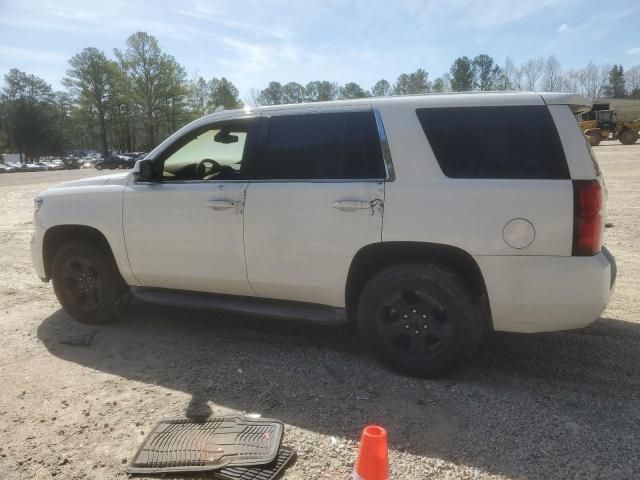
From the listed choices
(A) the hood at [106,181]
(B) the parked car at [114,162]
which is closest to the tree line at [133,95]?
(B) the parked car at [114,162]

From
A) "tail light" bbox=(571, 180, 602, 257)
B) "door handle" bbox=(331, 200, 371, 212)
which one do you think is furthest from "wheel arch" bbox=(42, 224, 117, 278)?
"tail light" bbox=(571, 180, 602, 257)

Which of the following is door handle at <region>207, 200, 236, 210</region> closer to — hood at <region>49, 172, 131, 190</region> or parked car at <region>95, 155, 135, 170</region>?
hood at <region>49, 172, 131, 190</region>

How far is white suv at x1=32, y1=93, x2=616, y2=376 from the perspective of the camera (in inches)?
120

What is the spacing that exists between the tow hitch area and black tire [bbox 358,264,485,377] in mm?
992

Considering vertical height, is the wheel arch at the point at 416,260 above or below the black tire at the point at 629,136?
below

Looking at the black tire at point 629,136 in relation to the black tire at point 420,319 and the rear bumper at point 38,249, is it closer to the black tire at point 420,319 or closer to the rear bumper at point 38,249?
the black tire at point 420,319

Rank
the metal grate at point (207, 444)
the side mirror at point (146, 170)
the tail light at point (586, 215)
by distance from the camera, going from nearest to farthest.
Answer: the metal grate at point (207, 444) < the tail light at point (586, 215) < the side mirror at point (146, 170)

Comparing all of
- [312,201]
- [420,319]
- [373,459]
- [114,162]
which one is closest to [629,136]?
[420,319]

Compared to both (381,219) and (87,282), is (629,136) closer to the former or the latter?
(381,219)

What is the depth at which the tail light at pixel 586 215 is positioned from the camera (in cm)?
296

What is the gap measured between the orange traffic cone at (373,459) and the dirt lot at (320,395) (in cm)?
39

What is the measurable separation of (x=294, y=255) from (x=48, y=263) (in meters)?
2.64

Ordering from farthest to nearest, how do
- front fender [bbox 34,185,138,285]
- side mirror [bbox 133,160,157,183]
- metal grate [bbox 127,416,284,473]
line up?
front fender [bbox 34,185,138,285] → side mirror [bbox 133,160,157,183] → metal grate [bbox 127,416,284,473]

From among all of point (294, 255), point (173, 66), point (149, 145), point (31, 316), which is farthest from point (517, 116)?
point (149, 145)
